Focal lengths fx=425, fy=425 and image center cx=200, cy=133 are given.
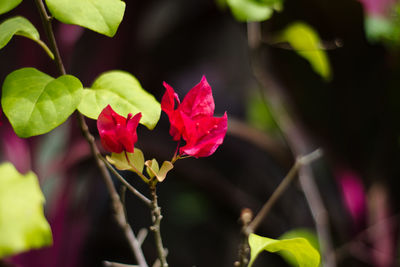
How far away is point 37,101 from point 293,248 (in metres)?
0.19

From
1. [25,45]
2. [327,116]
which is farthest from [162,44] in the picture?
[327,116]

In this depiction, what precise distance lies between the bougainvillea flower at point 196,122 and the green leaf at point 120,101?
1 cm

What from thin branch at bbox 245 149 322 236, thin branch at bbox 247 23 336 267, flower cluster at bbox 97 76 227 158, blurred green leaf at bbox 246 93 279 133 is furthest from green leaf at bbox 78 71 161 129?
blurred green leaf at bbox 246 93 279 133

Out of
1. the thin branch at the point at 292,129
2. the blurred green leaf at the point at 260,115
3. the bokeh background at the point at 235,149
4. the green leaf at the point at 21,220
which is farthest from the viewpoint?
the blurred green leaf at the point at 260,115

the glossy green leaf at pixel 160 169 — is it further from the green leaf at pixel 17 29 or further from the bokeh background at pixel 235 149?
the bokeh background at pixel 235 149

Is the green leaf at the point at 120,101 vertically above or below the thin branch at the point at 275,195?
above

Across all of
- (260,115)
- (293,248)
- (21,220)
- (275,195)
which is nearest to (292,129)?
(260,115)

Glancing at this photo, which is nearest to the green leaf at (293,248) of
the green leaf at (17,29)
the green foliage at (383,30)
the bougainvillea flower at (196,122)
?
the bougainvillea flower at (196,122)

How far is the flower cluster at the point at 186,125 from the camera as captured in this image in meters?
0.27

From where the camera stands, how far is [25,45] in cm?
91

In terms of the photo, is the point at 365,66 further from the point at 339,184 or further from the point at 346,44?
the point at 339,184

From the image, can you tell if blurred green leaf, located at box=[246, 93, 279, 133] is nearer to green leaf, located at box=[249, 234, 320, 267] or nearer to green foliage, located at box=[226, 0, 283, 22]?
green foliage, located at box=[226, 0, 283, 22]

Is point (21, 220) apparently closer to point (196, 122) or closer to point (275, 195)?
point (196, 122)

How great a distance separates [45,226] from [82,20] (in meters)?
0.12
